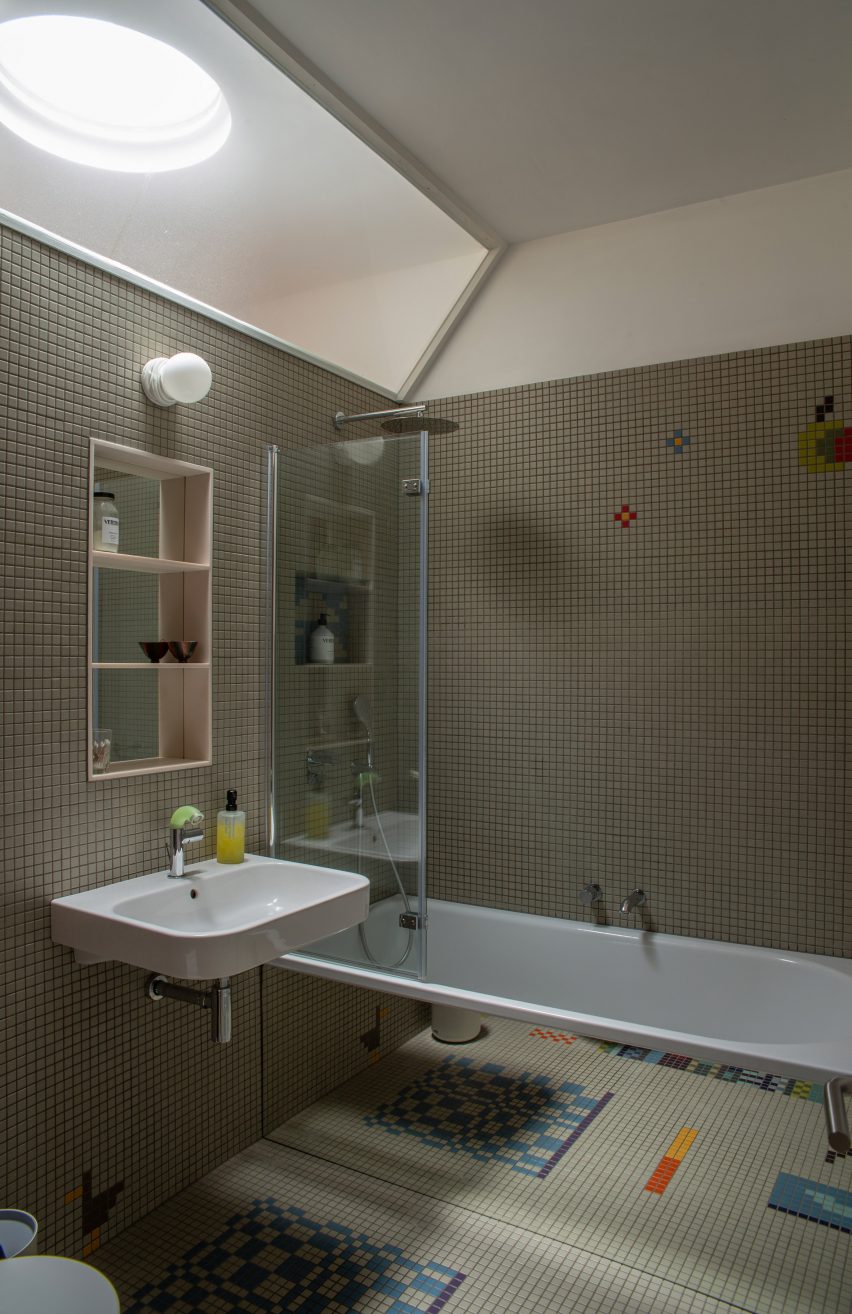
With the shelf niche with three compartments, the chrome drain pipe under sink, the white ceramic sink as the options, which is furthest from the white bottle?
the chrome drain pipe under sink

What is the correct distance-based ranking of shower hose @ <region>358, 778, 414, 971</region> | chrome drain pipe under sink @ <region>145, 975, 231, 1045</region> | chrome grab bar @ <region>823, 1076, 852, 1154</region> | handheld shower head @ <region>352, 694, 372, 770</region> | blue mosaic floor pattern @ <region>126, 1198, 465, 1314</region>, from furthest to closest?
1. handheld shower head @ <region>352, 694, 372, 770</region>
2. shower hose @ <region>358, 778, 414, 971</region>
3. chrome drain pipe under sink @ <region>145, 975, 231, 1045</region>
4. blue mosaic floor pattern @ <region>126, 1198, 465, 1314</region>
5. chrome grab bar @ <region>823, 1076, 852, 1154</region>

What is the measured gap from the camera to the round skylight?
1712 millimetres

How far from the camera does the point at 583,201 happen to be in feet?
9.16

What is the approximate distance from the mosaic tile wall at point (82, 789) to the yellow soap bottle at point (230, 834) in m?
0.10

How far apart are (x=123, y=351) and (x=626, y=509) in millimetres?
1692

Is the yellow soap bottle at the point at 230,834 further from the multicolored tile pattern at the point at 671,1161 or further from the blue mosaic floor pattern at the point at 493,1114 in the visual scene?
the multicolored tile pattern at the point at 671,1161

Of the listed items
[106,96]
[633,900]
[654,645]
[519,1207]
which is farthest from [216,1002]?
[106,96]

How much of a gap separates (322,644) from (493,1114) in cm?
161

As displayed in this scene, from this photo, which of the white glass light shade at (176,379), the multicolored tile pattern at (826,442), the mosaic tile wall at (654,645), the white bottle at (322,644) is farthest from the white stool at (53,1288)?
the multicolored tile pattern at (826,442)

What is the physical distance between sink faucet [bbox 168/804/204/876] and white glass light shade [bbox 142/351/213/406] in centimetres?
108

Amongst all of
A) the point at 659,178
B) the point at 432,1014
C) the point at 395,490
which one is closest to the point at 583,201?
the point at 659,178

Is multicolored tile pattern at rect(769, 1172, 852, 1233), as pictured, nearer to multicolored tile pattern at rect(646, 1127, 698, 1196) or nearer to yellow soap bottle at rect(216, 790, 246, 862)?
multicolored tile pattern at rect(646, 1127, 698, 1196)

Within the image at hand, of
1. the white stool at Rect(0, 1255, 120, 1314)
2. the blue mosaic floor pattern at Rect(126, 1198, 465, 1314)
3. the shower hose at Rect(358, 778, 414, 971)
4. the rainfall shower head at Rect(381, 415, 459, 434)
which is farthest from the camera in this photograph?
the rainfall shower head at Rect(381, 415, 459, 434)

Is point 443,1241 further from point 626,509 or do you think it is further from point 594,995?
point 626,509
